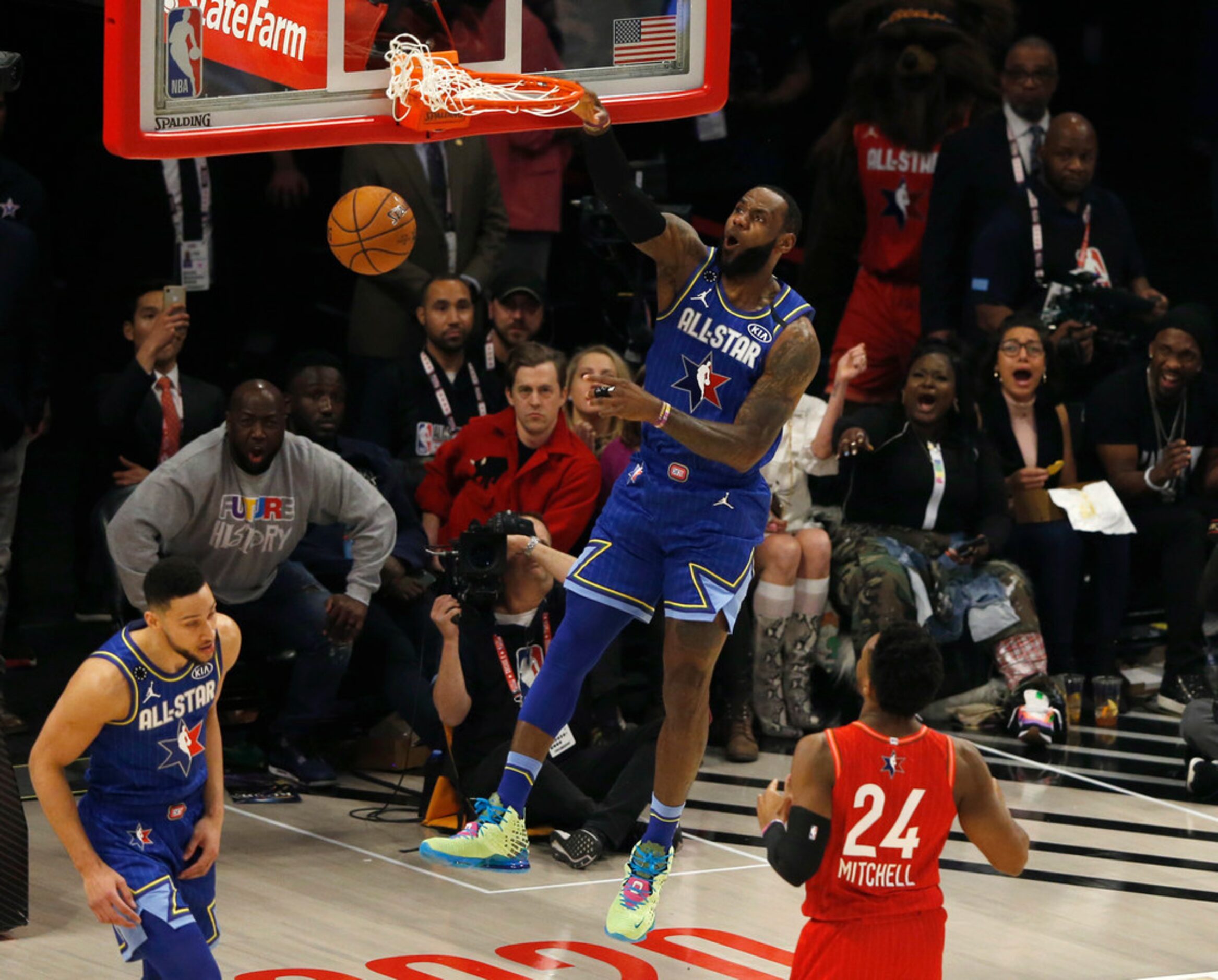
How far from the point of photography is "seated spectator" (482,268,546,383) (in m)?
8.77

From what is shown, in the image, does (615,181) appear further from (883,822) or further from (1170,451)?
(1170,451)

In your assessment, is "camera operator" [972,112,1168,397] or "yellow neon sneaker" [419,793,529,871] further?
"camera operator" [972,112,1168,397]

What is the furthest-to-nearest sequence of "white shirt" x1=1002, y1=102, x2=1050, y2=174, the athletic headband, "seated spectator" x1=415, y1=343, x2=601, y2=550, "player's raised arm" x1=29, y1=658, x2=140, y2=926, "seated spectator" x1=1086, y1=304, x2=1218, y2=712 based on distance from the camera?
the athletic headband < "white shirt" x1=1002, y1=102, x2=1050, y2=174 < "seated spectator" x1=1086, y1=304, x2=1218, y2=712 < "seated spectator" x1=415, y1=343, x2=601, y2=550 < "player's raised arm" x1=29, y1=658, x2=140, y2=926

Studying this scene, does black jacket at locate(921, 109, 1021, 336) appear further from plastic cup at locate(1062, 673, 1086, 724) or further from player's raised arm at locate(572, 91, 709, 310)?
player's raised arm at locate(572, 91, 709, 310)

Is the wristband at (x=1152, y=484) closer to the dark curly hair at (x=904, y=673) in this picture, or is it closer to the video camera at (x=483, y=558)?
the video camera at (x=483, y=558)

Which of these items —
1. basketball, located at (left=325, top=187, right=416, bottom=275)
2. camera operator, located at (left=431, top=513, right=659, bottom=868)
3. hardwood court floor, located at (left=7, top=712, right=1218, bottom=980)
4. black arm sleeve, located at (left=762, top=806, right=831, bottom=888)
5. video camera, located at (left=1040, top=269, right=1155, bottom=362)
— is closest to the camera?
black arm sleeve, located at (left=762, top=806, right=831, bottom=888)

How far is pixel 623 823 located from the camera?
265 inches

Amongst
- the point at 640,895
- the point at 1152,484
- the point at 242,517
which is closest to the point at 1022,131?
the point at 1152,484

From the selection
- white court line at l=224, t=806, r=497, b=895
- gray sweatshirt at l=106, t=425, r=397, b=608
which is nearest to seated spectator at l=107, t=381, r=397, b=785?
gray sweatshirt at l=106, t=425, r=397, b=608

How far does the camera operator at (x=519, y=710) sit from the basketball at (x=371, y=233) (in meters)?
1.10

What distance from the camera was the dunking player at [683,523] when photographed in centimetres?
534

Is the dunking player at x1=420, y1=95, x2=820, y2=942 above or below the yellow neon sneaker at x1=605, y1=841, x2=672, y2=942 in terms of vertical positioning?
above

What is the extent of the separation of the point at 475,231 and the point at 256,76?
3568mm

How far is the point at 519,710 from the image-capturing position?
6.69 m
